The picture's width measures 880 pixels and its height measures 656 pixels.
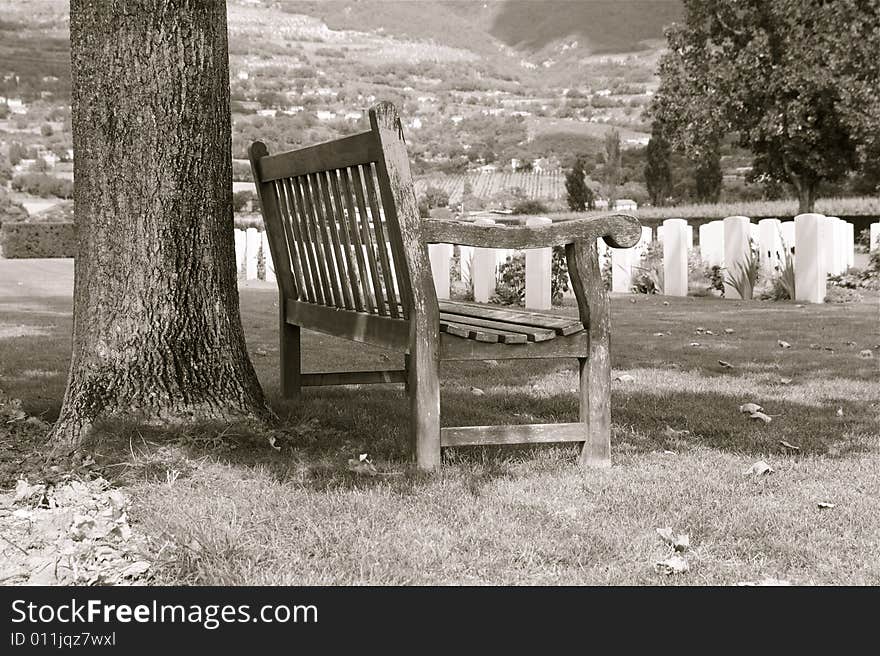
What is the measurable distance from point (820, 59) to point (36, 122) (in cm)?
5644

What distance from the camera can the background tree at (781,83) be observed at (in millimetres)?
25672

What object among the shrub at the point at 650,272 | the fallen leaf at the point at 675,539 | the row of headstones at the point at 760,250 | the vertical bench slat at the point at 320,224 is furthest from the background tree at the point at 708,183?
the fallen leaf at the point at 675,539

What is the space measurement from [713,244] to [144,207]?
8589mm

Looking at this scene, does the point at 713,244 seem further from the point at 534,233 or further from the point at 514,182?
the point at 514,182

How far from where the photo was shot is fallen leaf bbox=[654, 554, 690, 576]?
238 centimetres

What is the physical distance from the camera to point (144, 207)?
3381mm

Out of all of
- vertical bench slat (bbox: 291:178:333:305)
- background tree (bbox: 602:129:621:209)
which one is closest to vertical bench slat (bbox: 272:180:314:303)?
vertical bench slat (bbox: 291:178:333:305)

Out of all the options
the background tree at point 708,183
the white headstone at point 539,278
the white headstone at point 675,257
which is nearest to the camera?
the white headstone at point 539,278

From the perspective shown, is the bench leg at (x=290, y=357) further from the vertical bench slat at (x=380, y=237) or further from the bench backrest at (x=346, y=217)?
the vertical bench slat at (x=380, y=237)

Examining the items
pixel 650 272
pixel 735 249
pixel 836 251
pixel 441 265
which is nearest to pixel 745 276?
pixel 735 249

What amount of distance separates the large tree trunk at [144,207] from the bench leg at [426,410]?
2.59 feet

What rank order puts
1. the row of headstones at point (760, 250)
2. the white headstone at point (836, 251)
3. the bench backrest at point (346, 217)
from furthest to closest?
the white headstone at point (836, 251), the row of headstones at point (760, 250), the bench backrest at point (346, 217)
